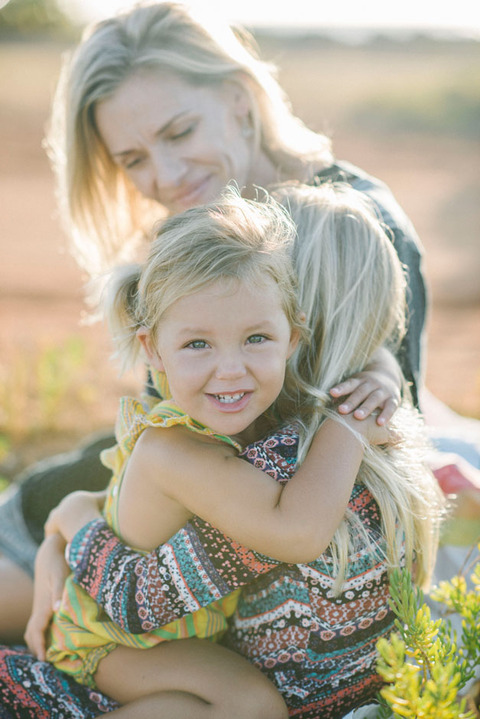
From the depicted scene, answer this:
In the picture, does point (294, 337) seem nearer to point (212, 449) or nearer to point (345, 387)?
point (345, 387)

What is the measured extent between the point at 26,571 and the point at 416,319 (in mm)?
1495

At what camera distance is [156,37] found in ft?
9.36

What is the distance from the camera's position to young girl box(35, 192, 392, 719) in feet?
5.50

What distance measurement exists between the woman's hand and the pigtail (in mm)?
524

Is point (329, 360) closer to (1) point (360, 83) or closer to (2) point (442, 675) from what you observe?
(2) point (442, 675)

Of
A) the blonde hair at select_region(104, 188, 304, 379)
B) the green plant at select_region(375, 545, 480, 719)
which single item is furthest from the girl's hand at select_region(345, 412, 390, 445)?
the green plant at select_region(375, 545, 480, 719)

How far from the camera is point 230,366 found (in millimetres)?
1692

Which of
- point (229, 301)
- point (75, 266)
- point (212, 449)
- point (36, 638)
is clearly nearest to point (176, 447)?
point (212, 449)

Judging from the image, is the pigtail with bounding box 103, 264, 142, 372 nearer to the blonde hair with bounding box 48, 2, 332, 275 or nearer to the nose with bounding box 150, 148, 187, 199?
the nose with bounding box 150, 148, 187, 199

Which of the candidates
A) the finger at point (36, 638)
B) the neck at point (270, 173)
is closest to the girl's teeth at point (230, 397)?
the finger at point (36, 638)

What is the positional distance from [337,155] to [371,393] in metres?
11.7

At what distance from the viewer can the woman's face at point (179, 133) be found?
110 inches

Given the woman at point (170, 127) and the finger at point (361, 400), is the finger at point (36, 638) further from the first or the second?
the finger at point (361, 400)

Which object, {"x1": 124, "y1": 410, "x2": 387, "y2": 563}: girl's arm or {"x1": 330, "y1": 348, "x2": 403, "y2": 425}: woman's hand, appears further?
{"x1": 330, "y1": 348, "x2": 403, "y2": 425}: woman's hand
